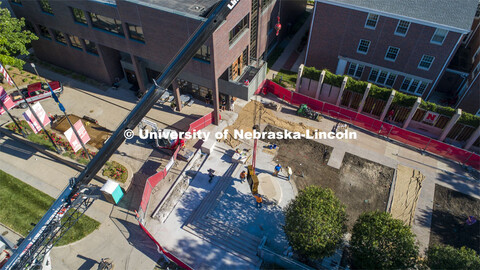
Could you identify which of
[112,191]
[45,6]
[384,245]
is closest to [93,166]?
[112,191]

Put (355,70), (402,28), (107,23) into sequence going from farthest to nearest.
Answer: (355,70) → (402,28) → (107,23)

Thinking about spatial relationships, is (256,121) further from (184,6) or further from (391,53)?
(391,53)

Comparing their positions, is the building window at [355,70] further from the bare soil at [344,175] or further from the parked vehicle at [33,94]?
the parked vehicle at [33,94]

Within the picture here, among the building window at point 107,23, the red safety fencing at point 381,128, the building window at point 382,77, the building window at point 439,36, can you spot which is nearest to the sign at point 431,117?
the red safety fencing at point 381,128

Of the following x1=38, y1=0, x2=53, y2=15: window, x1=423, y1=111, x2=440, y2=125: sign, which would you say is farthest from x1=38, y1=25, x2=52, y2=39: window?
x1=423, y1=111, x2=440, y2=125: sign

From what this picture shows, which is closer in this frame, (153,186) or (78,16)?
(153,186)

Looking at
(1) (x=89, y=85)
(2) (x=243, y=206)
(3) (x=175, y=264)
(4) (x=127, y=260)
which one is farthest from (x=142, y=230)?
(1) (x=89, y=85)
